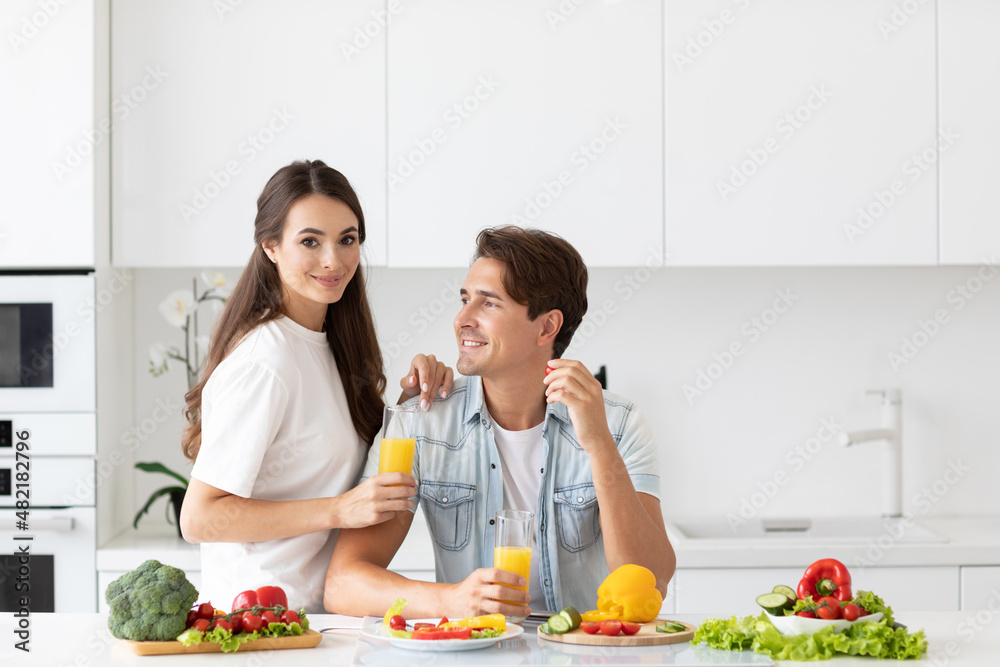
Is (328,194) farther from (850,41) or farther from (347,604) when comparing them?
(850,41)

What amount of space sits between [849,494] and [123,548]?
7.75ft

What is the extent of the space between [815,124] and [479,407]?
1.52m

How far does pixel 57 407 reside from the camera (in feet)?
8.55

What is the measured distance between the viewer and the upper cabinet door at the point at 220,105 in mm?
2732

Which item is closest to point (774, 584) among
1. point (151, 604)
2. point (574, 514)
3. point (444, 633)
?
point (574, 514)

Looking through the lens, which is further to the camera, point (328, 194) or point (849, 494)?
point (849, 494)

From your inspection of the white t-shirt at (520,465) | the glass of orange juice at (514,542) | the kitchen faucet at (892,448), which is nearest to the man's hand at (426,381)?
the white t-shirt at (520,465)

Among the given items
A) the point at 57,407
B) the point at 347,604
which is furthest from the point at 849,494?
the point at 57,407

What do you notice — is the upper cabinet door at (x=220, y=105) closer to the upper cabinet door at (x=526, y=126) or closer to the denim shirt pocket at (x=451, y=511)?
the upper cabinet door at (x=526, y=126)

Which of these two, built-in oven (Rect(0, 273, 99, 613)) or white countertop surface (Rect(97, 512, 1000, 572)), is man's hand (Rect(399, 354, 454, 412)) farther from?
built-in oven (Rect(0, 273, 99, 613))

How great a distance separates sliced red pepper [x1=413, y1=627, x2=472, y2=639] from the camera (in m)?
1.37

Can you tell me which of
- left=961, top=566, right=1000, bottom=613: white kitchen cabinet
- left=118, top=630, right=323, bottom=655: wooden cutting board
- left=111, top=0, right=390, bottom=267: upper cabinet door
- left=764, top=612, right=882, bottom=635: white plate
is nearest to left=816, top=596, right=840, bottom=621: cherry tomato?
left=764, top=612, right=882, bottom=635: white plate

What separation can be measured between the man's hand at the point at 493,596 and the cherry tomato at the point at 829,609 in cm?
46

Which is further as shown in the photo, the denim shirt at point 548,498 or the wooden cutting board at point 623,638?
the denim shirt at point 548,498
